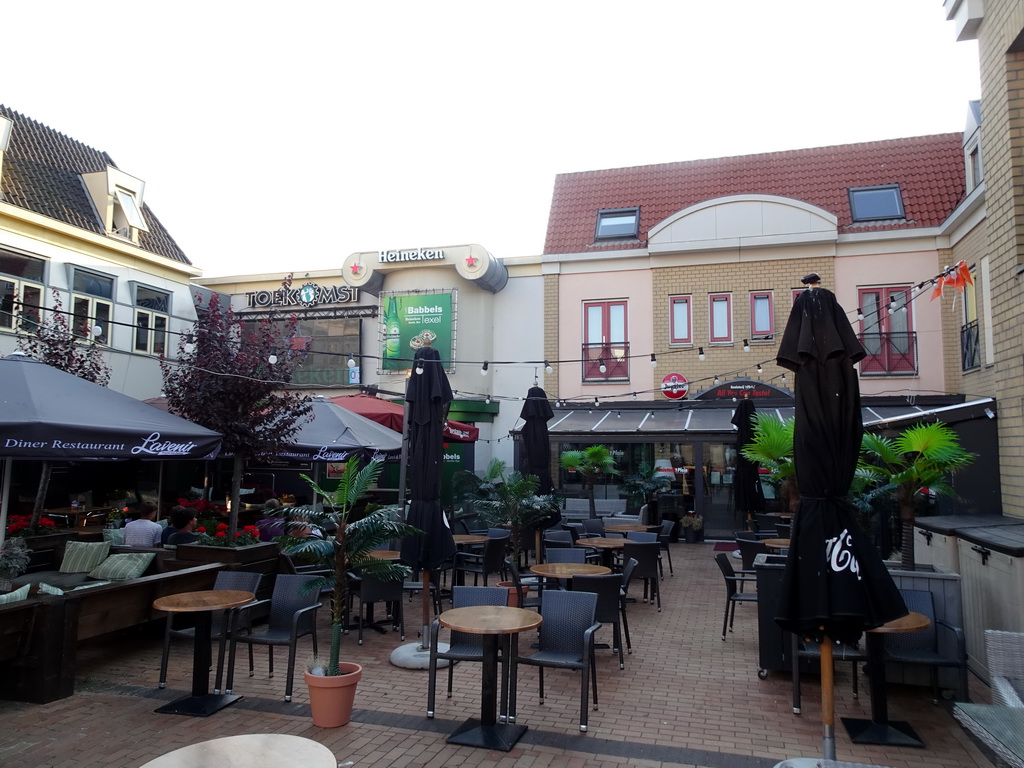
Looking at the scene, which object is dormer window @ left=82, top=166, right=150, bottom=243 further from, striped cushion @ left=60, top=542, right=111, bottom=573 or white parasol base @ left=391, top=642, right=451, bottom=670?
white parasol base @ left=391, top=642, right=451, bottom=670

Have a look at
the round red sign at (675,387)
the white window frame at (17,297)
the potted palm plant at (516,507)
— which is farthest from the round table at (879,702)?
the white window frame at (17,297)

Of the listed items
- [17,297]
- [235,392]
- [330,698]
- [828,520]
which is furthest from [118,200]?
[828,520]

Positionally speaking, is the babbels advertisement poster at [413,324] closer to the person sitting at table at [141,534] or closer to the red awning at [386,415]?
the red awning at [386,415]

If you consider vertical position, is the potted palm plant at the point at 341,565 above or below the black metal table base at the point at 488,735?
above

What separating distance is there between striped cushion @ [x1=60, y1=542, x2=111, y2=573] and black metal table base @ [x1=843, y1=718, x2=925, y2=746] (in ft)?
24.6

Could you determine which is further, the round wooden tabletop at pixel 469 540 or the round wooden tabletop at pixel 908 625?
the round wooden tabletop at pixel 469 540

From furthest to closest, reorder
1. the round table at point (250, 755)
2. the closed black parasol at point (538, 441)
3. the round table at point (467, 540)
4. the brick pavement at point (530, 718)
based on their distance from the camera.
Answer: the closed black parasol at point (538, 441), the round table at point (467, 540), the brick pavement at point (530, 718), the round table at point (250, 755)

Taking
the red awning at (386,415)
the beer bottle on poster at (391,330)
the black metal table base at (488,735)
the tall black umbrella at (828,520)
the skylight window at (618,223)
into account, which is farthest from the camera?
the beer bottle on poster at (391,330)

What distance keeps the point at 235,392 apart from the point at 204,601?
13.7ft

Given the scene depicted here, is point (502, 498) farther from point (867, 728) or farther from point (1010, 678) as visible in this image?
point (1010, 678)

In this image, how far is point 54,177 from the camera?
17672 mm

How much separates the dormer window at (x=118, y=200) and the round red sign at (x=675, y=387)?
13.7m

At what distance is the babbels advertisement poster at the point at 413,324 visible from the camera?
59.4 ft

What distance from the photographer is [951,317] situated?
1548cm
